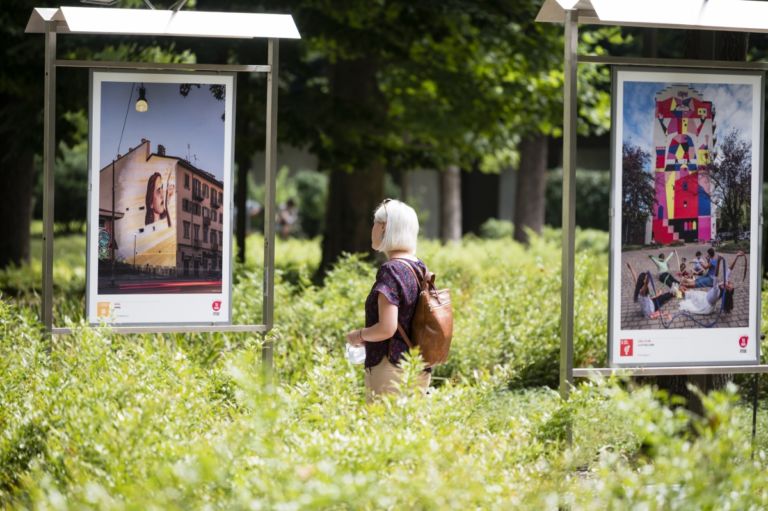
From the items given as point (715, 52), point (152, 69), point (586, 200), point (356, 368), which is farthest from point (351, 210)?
point (586, 200)

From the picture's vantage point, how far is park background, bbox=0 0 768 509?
403cm

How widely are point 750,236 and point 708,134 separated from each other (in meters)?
0.62

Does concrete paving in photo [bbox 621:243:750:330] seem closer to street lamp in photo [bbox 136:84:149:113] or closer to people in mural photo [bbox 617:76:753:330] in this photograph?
people in mural photo [bbox 617:76:753:330]

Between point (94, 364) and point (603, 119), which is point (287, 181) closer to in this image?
point (603, 119)

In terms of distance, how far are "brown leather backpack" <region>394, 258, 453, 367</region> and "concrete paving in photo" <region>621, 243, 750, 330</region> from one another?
0.97m

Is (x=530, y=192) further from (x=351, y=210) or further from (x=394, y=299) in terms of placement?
(x=394, y=299)

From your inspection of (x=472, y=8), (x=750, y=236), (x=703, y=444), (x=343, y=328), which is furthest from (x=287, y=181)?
(x=703, y=444)

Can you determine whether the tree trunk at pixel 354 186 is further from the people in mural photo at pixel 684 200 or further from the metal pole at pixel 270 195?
the people in mural photo at pixel 684 200

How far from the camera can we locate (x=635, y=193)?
6090 millimetres

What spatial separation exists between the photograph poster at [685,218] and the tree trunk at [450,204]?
830 inches

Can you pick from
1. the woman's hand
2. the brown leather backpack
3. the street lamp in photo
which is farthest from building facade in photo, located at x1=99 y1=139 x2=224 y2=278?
the brown leather backpack

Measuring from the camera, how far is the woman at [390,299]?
19.1 feet

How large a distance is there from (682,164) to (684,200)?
20 centimetres

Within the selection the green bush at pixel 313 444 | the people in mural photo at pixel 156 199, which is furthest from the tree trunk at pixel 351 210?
the people in mural photo at pixel 156 199
